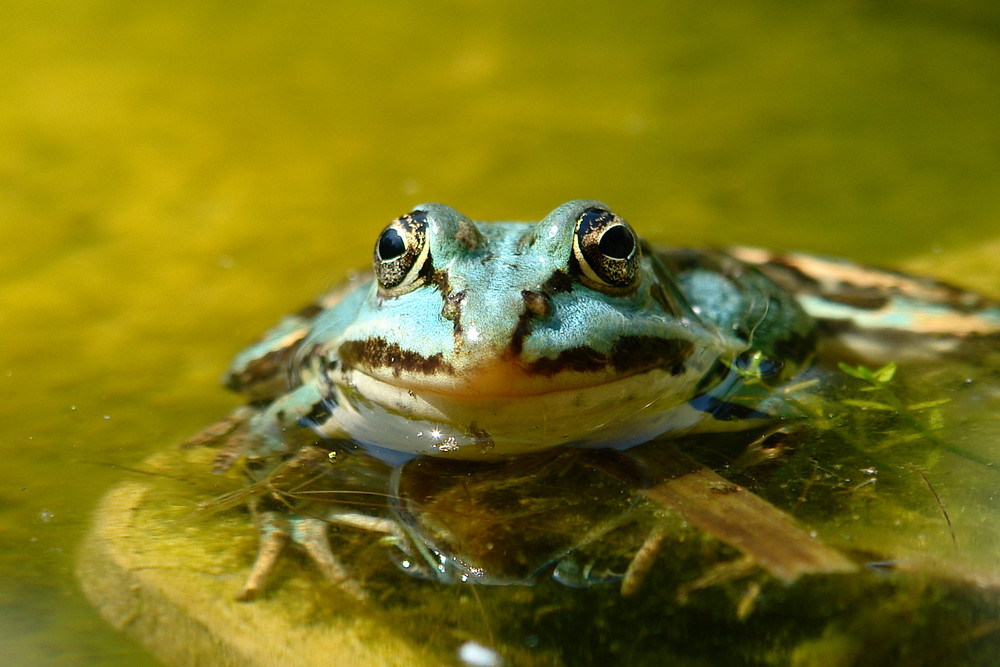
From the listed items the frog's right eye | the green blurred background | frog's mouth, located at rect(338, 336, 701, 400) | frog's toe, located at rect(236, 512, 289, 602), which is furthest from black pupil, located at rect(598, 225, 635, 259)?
the green blurred background

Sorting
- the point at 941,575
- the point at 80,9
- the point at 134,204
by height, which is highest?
the point at 80,9

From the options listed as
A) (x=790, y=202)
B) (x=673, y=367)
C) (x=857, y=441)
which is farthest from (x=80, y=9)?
(x=857, y=441)

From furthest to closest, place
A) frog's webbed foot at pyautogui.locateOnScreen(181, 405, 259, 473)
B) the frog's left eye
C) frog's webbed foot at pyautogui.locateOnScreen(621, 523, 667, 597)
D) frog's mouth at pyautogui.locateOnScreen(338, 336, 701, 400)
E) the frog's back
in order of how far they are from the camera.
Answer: the frog's back
frog's webbed foot at pyautogui.locateOnScreen(181, 405, 259, 473)
the frog's left eye
frog's mouth at pyautogui.locateOnScreen(338, 336, 701, 400)
frog's webbed foot at pyautogui.locateOnScreen(621, 523, 667, 597)

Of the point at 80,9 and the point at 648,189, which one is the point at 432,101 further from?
the point at 80,9

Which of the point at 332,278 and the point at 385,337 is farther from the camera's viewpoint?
the point at 332,278

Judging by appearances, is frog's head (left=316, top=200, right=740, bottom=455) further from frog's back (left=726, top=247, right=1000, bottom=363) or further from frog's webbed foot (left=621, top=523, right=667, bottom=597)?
frog's back (left=726, top=247, right=1000, bottom=363)

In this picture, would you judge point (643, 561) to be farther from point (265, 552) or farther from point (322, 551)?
point (265, 552)

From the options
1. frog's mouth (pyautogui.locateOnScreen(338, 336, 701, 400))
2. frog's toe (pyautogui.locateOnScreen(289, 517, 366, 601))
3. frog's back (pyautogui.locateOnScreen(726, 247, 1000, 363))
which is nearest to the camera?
frog's toe (pyautogui.locateOnScreen(289, 517, 366, 601))

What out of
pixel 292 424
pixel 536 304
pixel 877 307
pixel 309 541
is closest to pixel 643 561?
pixel 536 304
